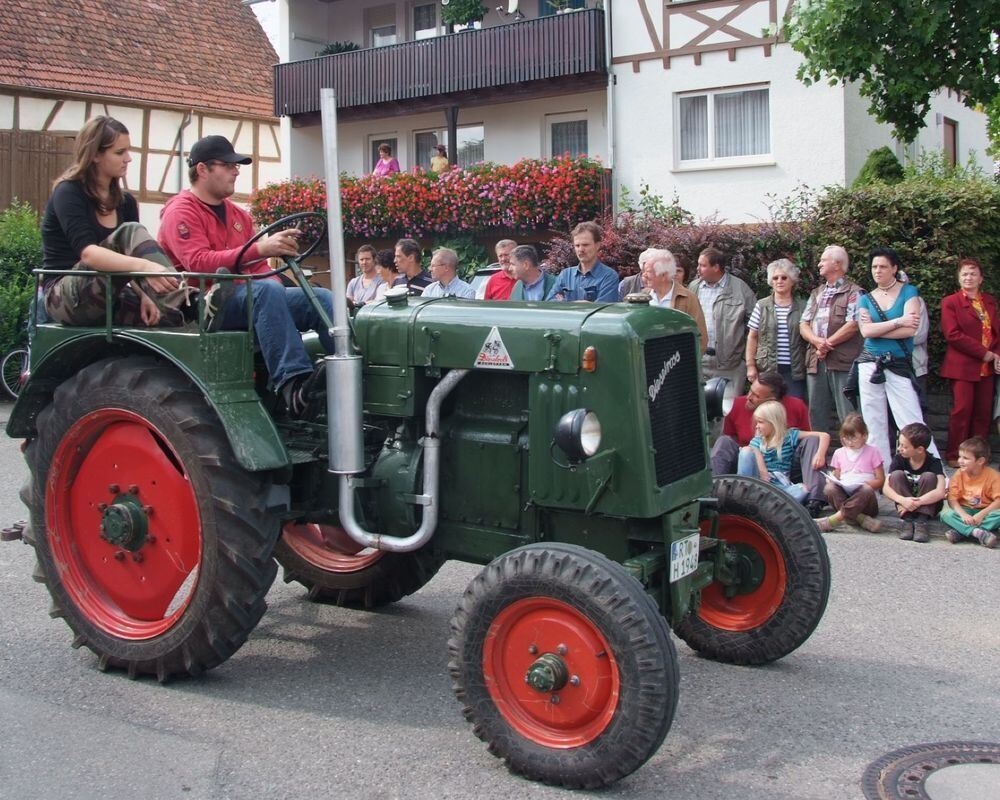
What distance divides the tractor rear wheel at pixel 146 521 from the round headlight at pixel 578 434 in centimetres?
131

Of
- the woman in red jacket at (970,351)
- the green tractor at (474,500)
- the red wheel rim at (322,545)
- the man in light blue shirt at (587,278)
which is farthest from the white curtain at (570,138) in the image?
the green tractor at (474,500)

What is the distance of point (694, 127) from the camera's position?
18781 mm

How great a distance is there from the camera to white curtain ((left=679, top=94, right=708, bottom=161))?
61.3 ft

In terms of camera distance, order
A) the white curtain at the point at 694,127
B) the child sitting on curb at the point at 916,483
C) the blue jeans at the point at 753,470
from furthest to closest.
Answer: the white curtain at the point at 694,127
the blue jeans at the point at 753,470
the child sitting on curb at the point at 916,483

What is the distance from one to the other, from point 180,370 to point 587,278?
12.5 feet

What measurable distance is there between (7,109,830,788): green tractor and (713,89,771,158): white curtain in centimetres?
1416

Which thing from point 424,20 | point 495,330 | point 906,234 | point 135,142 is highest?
point 424,20

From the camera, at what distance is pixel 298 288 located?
5207 mm

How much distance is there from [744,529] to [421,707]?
62.5 inches

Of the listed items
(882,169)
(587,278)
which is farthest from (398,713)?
(882,169)

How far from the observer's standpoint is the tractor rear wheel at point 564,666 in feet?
12.0

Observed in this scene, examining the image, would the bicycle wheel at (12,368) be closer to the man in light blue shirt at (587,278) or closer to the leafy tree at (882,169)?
the man in light blue shirt at (587,278)

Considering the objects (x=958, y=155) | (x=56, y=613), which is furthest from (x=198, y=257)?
(x=958, y=155)

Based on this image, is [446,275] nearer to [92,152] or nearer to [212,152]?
[212,152]
